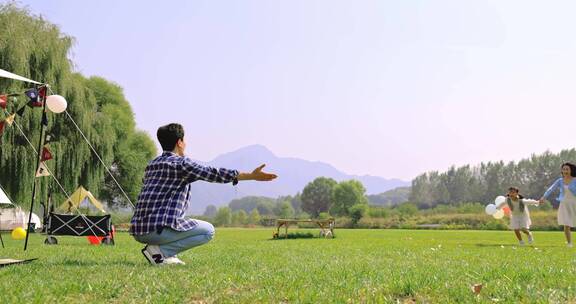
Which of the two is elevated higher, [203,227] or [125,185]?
[125,185]

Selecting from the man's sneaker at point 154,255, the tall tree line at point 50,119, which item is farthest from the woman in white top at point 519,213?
the tall tree line at point 50,119

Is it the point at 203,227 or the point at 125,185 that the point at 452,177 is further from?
the point at 203,227

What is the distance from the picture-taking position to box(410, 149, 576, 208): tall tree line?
101 m

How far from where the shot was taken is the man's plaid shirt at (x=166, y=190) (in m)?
6.20

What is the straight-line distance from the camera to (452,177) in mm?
136625

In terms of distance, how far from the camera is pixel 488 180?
382 ft

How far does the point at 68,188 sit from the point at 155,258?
64.2 ft

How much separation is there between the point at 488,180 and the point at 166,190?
118893 mm

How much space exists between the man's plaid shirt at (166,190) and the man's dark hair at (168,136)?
0.79 ft

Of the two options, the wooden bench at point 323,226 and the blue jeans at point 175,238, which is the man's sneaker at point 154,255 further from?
the wooden bench at point 323,226

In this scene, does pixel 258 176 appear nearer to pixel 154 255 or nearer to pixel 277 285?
pixel 154 255

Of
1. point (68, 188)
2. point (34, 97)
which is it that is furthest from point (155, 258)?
point (68, 188)

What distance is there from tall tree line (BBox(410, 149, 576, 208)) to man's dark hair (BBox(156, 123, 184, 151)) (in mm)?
101207

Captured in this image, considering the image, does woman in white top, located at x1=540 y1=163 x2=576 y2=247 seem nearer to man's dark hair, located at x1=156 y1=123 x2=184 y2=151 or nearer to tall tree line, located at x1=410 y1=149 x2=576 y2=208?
man's dark hair, located at x1=156 y1=123 x2=184 y2=151
